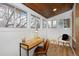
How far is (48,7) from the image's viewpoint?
1.99 m

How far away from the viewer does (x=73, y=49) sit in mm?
1945

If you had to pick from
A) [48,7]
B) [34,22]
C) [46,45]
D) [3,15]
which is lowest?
[46,45]

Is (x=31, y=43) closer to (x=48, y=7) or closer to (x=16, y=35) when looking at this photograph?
(x=16, y=35)

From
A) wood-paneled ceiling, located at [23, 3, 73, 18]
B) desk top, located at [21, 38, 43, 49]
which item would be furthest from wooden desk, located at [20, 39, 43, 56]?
wood-paneled ceiling, located at [23, 3, 73, 18]

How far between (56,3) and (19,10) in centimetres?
61

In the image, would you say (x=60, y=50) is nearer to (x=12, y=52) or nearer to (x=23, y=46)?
(x=23, y=46)

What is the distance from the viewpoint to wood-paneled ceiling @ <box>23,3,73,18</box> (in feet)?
6.43

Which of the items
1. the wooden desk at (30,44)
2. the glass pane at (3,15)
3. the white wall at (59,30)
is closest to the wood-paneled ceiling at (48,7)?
the white wall at (59,30)

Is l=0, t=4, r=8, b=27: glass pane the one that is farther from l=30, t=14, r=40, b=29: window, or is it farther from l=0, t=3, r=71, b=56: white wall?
l=30, t=14, r=40, b=29: window

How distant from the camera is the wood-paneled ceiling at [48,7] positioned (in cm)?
196

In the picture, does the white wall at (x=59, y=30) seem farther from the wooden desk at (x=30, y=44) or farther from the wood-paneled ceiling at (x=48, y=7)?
the wooden desk at (x=30, y=44)

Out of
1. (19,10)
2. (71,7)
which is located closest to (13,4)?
(19,10)

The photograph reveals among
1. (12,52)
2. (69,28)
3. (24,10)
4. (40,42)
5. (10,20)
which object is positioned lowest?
(12,52)

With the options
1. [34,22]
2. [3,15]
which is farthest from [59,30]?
[3,15]
